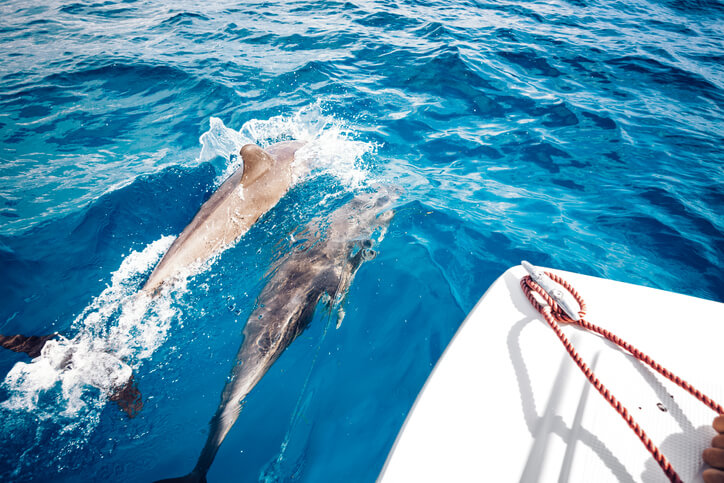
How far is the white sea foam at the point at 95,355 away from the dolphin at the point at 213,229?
43mm

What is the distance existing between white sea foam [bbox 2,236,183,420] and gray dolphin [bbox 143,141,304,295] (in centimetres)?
31

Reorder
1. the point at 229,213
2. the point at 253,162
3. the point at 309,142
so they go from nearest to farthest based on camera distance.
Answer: the point at 229,213 → the point at 253,162 → the point at 309,142

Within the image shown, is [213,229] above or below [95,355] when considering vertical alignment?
above

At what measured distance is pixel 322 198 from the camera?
556cm

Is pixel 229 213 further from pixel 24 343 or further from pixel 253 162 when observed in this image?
pixel 24 343

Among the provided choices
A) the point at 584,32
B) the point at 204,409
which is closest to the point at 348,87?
the point at 204,409

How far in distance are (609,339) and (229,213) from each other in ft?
15.0

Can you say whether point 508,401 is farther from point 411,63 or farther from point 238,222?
point 411,63

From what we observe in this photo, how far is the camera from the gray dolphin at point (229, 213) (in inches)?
166

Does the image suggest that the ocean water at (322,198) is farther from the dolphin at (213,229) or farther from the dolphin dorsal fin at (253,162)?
the dolphin dorsal fin at (253,162)

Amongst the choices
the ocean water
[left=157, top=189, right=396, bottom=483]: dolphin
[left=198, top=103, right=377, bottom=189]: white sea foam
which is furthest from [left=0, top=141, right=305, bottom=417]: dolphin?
[left=157, top=189, right=396, bottom=483]: dolphin

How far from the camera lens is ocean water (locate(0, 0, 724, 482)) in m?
3.02

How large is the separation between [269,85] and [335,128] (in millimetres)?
3152

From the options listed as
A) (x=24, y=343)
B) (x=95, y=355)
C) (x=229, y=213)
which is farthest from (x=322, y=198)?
(x=24, y=343)
